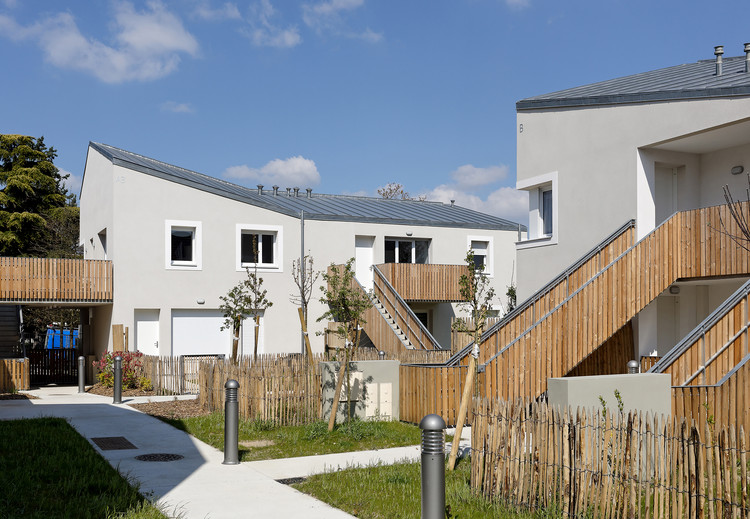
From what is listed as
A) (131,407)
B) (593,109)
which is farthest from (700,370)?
(131,407)

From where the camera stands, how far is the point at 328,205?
33.7 meters

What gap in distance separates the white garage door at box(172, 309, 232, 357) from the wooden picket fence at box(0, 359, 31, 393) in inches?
186

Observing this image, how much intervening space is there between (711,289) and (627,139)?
12.9 feet

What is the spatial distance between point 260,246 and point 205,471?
60.7 ft

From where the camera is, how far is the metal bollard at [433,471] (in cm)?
630

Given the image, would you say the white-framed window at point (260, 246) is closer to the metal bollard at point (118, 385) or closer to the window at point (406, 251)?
the window at point (406, 251)

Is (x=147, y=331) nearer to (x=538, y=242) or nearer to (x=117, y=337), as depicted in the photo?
(x=117, y=337)

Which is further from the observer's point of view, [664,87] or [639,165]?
[664,87]

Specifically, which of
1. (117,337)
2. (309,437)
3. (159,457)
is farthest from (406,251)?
(159,457)

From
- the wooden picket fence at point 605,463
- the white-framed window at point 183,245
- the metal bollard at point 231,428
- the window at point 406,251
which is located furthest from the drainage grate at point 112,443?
the window at point 406,251

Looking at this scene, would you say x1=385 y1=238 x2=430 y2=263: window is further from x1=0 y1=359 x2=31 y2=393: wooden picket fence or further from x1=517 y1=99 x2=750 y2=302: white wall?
x1=0 y1=359 x2=31 y2=393: wooden picket fence

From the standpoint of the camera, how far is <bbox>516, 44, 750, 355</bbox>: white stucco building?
49.6 ft

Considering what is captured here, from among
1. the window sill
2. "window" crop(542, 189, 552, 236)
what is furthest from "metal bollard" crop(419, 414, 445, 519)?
"window" crop(542, 189, 552, 236)

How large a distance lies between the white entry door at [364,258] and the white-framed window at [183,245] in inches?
254
